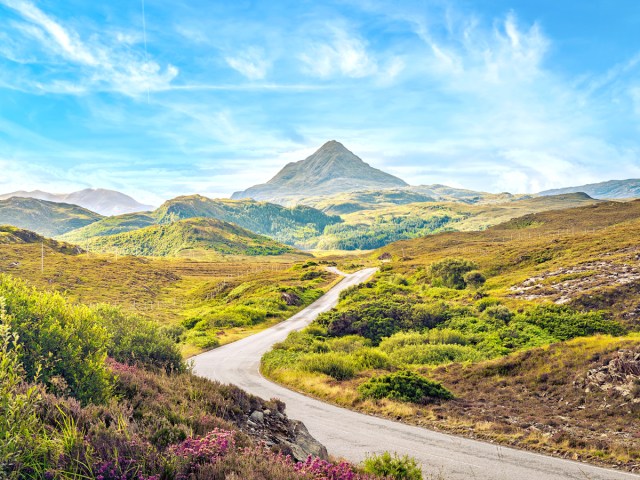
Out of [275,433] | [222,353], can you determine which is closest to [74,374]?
[275,433]

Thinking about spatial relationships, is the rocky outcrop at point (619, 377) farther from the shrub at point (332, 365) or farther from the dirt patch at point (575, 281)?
the dirt patch at point (575, 281)

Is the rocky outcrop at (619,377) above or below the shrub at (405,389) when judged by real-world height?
above

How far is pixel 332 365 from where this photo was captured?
2692 cm

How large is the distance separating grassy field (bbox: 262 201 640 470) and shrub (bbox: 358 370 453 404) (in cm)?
11

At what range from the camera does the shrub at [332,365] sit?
2585 cm

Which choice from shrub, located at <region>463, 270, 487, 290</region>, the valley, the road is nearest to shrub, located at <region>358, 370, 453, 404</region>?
the valley

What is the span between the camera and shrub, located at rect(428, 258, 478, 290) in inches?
2267

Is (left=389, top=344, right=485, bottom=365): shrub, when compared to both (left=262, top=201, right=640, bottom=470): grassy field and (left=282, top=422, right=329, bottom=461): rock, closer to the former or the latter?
(left=262, top=201, right=640, bottom=470): grassy field

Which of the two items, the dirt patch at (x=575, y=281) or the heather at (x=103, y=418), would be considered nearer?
the heather at (x=103, y=418)

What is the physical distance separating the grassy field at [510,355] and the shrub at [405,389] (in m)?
0.11

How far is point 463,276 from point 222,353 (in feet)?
119

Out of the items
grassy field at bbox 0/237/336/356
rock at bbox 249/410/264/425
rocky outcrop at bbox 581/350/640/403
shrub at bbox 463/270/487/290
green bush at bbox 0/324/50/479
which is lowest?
grassy field at bbox 0/237/336/356

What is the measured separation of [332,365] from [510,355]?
11274 mm

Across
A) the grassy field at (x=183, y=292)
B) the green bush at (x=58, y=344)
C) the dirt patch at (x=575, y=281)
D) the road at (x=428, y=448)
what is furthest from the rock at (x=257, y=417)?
the dirt patch at (x=575, y=281)
